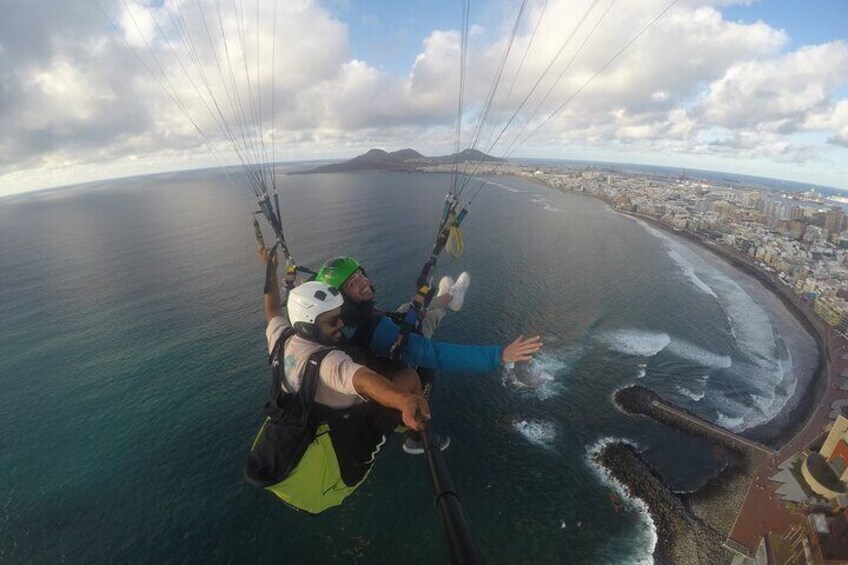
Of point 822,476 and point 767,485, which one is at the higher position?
point 822,476

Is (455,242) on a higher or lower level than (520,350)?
lower

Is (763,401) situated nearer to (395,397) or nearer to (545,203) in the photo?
(395,397)

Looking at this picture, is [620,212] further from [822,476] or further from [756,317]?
[822,476]

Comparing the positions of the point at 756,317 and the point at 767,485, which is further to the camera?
the point at 756,317

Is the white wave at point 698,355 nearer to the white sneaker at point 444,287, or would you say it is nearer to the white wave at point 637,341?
the white wave at point 637,341

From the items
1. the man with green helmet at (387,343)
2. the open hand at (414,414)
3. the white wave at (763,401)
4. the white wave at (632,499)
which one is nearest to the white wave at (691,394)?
the white wave at (763,401)

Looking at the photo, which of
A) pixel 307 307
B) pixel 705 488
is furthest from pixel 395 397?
pixel 705 488

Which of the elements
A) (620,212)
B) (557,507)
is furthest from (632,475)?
(620,212)
